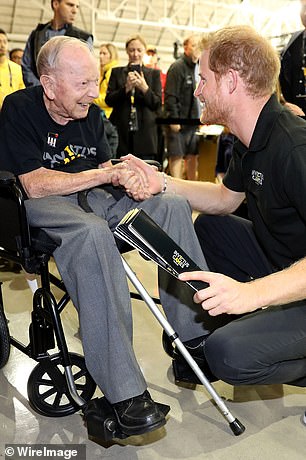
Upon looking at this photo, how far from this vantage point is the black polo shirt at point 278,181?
1.56 meters

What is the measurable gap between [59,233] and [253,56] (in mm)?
838

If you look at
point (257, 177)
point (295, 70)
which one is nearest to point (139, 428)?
point (257, 177)

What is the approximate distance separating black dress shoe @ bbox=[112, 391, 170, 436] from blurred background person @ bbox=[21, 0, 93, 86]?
2.68 metres

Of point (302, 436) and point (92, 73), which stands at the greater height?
point (92, 73)

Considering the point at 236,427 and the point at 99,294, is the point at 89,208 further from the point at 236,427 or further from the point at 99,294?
the point at 236,427

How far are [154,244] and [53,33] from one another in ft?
9.15

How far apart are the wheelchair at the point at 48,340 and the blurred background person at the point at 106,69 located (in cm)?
318

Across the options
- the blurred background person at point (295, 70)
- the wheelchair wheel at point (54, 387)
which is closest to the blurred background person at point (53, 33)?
the blurred background person at point (295, 70)

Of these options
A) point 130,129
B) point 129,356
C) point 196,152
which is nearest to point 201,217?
point 129,356

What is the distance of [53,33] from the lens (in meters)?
3.71

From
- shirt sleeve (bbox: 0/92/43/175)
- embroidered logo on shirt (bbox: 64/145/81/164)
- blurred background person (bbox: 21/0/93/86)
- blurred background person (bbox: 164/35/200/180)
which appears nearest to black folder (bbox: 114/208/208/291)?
shirt sleeve (bbox: 0/92/43/175)

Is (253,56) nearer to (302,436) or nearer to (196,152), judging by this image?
(302,436)

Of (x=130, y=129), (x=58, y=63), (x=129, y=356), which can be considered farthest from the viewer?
(x=130, y=129)

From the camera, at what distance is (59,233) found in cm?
167
